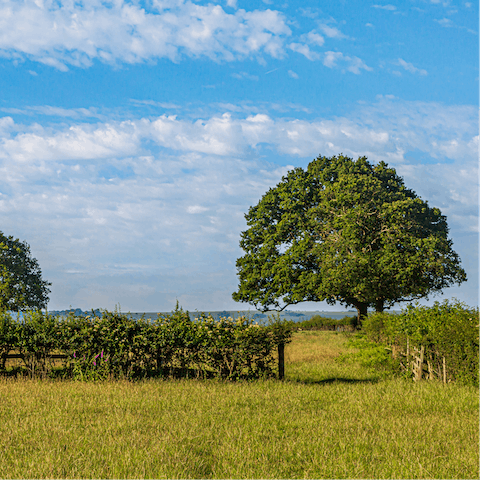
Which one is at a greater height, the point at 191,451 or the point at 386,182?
the point at 386,182

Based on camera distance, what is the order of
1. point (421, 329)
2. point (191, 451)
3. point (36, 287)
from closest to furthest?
point (191, 451)
point (421, 329)
point (36, 287)

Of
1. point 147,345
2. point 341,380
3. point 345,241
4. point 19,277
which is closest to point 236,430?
point 147,345

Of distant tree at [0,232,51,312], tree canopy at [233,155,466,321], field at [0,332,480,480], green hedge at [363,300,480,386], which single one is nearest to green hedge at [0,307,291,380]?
field at [0,332,480,480]

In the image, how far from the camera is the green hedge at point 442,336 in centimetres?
1212

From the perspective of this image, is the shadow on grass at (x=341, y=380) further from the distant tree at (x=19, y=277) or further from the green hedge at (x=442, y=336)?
the distant tree at (x=19, y=277)

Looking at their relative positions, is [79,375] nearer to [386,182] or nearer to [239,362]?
[239,362]

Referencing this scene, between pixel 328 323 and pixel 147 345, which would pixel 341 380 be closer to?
pixel 147 345

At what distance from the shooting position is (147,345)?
482 inches

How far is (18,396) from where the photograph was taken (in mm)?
10008

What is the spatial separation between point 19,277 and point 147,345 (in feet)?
95.8

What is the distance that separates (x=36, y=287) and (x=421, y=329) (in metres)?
33.9

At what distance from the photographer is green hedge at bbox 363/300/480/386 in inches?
477

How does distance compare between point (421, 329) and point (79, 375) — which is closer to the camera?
point (79, 375)

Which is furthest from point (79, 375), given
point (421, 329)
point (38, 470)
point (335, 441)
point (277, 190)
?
point (277, 190)
